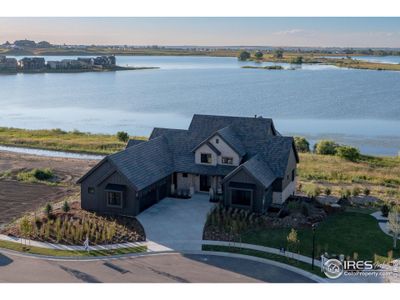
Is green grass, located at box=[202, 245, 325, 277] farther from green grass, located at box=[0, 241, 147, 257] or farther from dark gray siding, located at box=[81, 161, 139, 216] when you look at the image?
dark gray siding, located at box=[81, 161, 139, 216]

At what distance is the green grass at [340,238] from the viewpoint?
31158 mm

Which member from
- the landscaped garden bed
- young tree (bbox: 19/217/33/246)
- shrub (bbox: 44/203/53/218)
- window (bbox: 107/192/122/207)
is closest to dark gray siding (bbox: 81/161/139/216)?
window (bbox: 107/192/122/207)

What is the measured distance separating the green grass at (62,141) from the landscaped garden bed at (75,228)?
2961 centimetres

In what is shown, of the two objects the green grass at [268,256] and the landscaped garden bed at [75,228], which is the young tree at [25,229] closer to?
the landscaped garden bed at [75,228]

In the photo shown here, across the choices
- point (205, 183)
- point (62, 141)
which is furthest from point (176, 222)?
point (62, 141)

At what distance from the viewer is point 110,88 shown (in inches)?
6580

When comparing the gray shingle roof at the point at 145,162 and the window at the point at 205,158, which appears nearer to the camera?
the gray shingle roof at the point at 145,162

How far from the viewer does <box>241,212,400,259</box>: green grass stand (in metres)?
31.2

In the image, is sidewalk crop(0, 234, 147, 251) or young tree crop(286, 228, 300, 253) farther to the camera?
sidewalk crop(0, 234, 147, 251)

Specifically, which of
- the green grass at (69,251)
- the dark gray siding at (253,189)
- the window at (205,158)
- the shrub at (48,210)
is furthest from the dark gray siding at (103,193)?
the window at (205,158)

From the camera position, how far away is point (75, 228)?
34.3 meters

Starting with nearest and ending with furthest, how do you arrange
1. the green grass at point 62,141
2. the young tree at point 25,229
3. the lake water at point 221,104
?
the young tree at point 25,229, the green grass at point 62,141, the lake water at point 221,104

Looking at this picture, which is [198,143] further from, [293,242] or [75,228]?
[293,242]

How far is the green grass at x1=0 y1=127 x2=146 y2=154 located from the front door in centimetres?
2631
